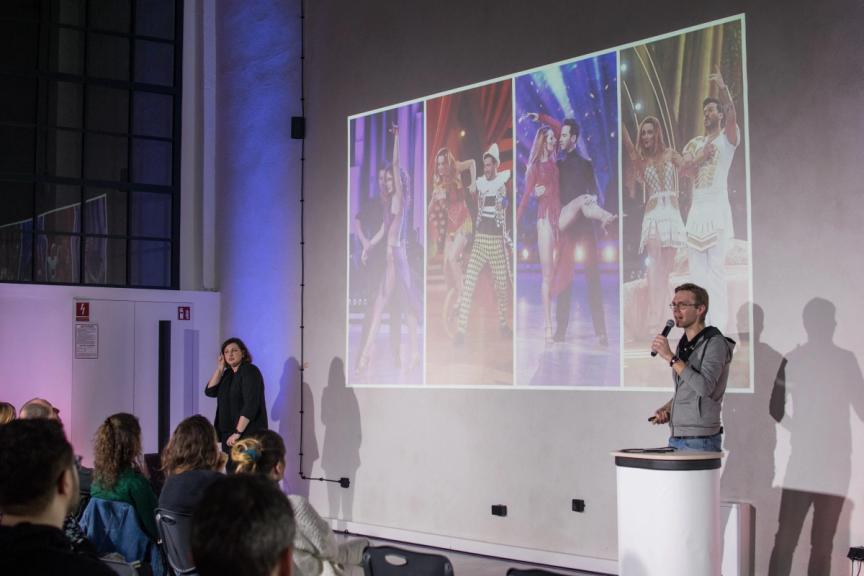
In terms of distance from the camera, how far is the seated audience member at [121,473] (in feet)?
12.6

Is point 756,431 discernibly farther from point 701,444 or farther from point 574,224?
point 574,224

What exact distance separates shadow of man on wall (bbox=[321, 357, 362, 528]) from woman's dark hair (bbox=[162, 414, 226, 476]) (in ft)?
12.6

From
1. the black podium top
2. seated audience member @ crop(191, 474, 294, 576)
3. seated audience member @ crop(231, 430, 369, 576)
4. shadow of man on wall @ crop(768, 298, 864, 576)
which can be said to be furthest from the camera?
shadow of man on wall @ crop(768, 298, 864, 576)

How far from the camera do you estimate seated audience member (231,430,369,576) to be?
10.7 ft

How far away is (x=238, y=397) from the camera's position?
7211 millimetres

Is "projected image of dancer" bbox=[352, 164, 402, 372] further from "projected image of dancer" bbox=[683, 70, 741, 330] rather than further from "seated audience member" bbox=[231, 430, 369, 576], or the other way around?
"seated audience member" bbox=[231, 430, 369, 576]

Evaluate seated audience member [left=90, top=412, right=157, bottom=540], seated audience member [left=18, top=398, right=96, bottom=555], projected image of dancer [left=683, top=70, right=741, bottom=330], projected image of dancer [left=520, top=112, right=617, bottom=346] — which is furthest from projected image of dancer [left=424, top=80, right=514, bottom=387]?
seated audience member [left=90, top=412, right=157, bottom=540]

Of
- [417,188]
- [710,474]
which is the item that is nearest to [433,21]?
[417,188]

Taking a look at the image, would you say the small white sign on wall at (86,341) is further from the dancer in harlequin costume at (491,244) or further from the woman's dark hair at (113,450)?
the woman's dark hair at (113,450)

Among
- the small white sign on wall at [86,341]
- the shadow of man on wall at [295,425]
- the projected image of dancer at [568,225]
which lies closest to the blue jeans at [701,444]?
the projected image of dancer at [568,225]

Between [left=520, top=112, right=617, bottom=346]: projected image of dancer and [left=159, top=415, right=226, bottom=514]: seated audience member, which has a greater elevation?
[left=520, top=112, right=617, bottom=346]: projected image of dancer

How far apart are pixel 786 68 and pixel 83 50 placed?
6.55m

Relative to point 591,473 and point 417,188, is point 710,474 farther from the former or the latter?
point 417,188

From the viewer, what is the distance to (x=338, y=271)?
7.85 metres
